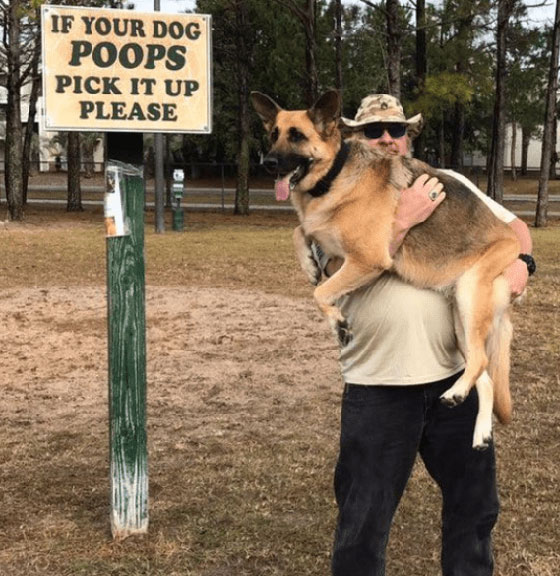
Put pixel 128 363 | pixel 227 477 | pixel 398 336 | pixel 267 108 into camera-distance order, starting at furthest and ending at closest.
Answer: pixel 227 477
pixel 128 363
pixel 267 108
pixel 398 336

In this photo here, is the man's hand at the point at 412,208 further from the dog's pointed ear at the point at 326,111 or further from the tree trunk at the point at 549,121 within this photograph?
the tree trunk at the point at 549,121

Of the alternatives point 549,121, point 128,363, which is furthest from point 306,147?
point 549,121

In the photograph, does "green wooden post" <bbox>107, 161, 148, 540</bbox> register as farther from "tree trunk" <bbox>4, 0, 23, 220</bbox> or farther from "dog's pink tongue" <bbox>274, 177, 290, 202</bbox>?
"tree trunk" <bbox>4, 0, 23, 220</bbox>

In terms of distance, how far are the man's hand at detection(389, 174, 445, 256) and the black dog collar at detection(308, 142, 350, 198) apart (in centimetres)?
24

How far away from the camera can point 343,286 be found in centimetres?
294

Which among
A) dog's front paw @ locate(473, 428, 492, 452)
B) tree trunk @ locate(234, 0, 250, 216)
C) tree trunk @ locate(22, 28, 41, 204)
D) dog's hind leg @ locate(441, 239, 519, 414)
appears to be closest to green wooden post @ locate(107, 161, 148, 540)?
dog's hind leg @ locate(441, 239, 519, 414)

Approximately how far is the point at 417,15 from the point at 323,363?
19486 mm

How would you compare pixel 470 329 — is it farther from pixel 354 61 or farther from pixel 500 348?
pixel 354 61

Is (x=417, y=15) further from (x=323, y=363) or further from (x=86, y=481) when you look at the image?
(x=86, y=481)

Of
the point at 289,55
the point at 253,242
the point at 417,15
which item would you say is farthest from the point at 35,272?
the point at 289,55

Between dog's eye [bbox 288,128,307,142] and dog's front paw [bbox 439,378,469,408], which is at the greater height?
dog's eye [bbox 288,128,307,142]

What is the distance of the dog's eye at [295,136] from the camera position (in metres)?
2.96

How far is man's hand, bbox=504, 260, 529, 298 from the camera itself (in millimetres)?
3039

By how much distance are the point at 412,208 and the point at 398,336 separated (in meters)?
0.49
